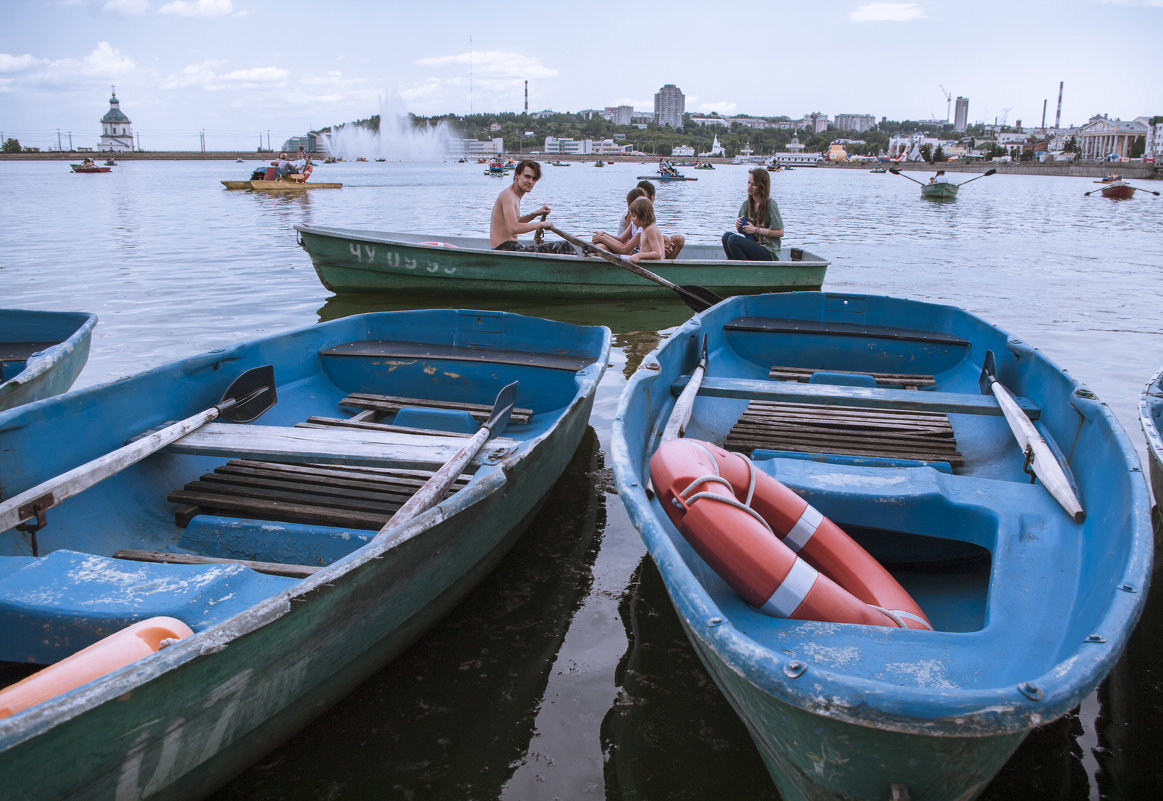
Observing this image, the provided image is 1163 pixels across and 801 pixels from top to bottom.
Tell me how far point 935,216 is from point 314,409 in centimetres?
3171

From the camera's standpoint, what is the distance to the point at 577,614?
4117mm

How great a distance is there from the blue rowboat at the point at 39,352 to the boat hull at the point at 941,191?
1716 inches

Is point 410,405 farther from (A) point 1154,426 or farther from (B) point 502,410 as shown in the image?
(A) point 1154,426

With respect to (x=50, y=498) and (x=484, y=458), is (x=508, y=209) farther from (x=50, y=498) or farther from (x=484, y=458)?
(x=50, y=498)

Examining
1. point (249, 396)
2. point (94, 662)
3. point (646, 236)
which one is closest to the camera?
point (94, 662)

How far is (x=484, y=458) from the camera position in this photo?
410 centimetres

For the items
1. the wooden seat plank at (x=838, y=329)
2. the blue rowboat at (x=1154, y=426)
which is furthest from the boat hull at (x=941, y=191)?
the blue rowboat at (x=1154, y=426)

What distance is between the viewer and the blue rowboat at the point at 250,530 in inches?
84.7

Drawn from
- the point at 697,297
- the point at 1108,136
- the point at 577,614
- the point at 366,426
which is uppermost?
the point at 1108,136

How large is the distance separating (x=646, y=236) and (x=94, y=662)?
9023 mm

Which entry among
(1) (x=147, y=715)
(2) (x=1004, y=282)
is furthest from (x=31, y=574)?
(2) (x=1004, y=282)

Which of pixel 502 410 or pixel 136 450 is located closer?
pixel 136 450

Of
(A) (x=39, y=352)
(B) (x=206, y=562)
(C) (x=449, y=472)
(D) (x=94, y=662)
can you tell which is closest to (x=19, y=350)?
(A) (x=39, y=352)

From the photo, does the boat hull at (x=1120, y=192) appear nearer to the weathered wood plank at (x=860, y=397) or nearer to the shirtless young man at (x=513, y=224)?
the shirtless young man at (x=513, y=224)
